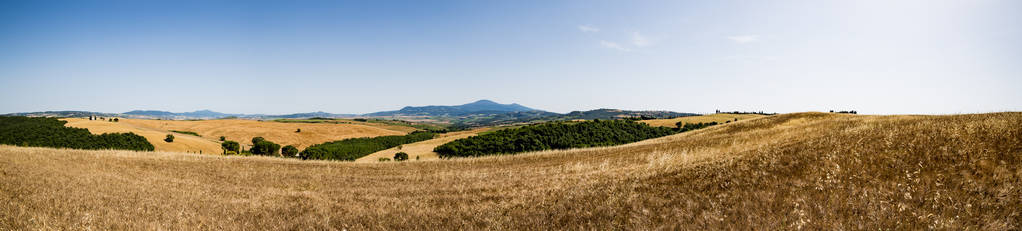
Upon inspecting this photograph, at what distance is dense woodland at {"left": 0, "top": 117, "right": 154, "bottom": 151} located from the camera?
38.7 m

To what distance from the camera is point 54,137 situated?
3988 centimetres

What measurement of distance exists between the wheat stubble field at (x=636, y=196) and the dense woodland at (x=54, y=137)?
37564 mm

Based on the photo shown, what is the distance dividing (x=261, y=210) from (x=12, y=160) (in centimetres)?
1324

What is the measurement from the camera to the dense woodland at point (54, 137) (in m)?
38.7

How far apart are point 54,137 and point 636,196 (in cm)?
6287

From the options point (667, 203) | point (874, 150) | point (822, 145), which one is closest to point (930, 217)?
point (667, 203)

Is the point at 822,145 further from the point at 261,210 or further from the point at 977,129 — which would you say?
the point at 261,210

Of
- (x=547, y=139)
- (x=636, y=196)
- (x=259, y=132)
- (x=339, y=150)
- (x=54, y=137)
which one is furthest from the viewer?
(x=259, y=132)

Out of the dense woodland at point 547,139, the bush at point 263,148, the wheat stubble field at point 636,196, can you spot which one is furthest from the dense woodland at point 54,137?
the wheat stubble field at point 636,196

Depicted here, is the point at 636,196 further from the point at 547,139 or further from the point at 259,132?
the point at 259,132

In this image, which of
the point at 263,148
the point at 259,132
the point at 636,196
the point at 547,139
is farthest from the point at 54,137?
the point at 636,196

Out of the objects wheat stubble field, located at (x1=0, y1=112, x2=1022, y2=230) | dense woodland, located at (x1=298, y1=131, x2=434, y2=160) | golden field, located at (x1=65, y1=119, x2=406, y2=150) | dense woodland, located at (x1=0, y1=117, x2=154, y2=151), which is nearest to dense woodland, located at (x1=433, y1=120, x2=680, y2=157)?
dense woodland, located at (x1=298, y1=131, x2=434, y2=160)

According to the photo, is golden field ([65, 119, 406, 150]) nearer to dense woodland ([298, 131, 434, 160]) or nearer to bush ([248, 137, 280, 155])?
dense woodland ([298, 131, 434, 160])

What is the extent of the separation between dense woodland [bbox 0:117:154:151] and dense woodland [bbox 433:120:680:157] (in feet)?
116
